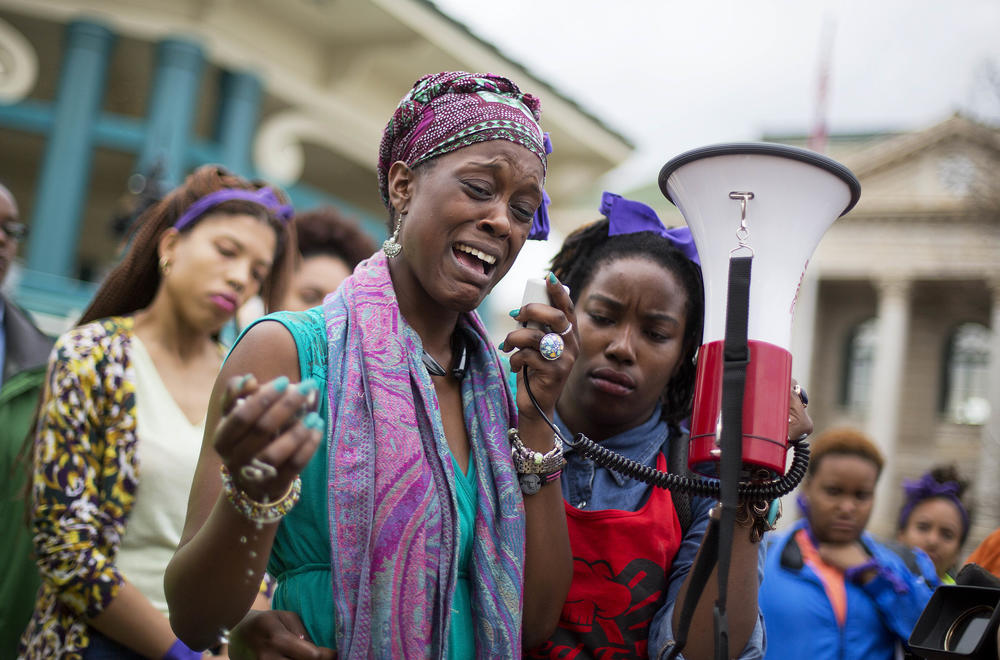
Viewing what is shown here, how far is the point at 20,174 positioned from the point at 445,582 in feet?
40.0

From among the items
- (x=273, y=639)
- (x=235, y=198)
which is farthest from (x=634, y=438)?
(x=235, y=198)

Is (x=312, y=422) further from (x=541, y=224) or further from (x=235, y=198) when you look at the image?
(x=235, y=198)

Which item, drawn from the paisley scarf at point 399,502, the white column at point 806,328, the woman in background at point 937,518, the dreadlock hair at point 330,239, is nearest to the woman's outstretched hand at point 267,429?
the paisley scarf at point 399,502

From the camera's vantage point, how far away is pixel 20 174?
12.1 metres

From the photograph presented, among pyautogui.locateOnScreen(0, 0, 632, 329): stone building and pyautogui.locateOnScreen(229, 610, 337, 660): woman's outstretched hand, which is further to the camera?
pyautogui.locateOnScreen(0, 0, 632, 329): stone building

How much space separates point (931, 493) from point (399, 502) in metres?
5.13

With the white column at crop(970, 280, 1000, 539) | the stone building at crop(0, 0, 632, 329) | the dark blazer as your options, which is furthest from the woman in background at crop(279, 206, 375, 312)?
the white column at crop(970, 280, 1000, 539)

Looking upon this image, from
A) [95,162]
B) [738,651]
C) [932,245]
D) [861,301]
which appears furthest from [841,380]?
[738,651]

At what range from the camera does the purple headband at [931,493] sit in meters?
5.93

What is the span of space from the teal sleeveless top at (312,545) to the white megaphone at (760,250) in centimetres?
61

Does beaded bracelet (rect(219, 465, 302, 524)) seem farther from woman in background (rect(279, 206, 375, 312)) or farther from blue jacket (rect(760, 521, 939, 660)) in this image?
woman in background (rect(279, 206, 375, 312))

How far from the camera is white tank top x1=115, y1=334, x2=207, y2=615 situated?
110 inches

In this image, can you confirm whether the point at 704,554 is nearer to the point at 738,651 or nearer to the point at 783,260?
the point at 738,651

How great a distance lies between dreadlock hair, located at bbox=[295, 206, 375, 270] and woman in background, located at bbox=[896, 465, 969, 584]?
383 cm
